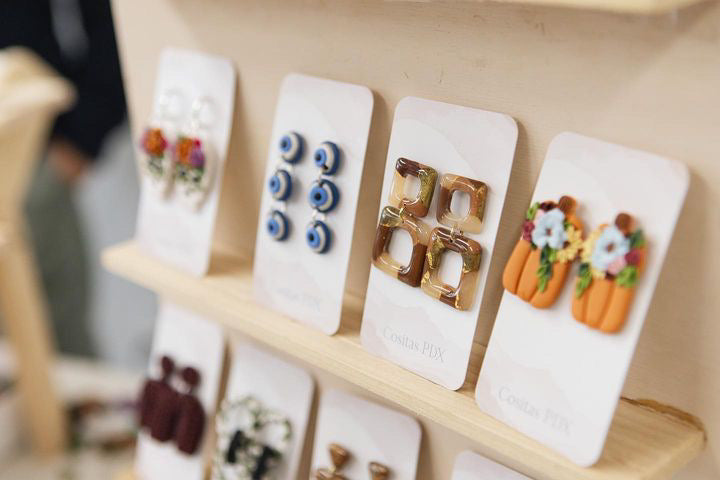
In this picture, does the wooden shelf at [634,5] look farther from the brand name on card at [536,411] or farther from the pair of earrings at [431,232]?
the brand name on card at [536,411]

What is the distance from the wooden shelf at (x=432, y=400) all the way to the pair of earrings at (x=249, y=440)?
157 millimetres

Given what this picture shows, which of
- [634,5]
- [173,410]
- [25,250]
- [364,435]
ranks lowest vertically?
[25,250]

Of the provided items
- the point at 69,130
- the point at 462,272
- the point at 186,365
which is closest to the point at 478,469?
the point at 462,272

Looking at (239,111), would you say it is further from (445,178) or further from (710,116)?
(710,116)

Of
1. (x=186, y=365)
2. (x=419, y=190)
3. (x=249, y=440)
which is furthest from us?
(x=186, y=365)

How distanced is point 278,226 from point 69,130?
159cm

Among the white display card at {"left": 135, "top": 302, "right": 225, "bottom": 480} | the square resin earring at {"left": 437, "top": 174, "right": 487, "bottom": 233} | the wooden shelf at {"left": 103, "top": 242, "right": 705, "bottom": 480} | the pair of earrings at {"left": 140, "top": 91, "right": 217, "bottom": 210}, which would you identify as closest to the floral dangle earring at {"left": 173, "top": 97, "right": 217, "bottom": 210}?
the pair of earrings at {"left": 140, "top": 91, "right": 217, "bottom": 210}

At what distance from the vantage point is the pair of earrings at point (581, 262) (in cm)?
56

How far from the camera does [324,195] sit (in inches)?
29.5

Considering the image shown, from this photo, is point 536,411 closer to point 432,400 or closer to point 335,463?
point 432,400

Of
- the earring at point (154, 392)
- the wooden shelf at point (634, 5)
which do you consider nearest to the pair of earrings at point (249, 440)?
the earring at point (154, 392)

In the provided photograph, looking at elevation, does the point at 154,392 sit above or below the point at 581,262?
below

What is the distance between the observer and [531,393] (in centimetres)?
62

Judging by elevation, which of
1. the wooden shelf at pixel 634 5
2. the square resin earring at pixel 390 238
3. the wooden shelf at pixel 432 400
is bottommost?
the wooden shelf at pixel 432 400
